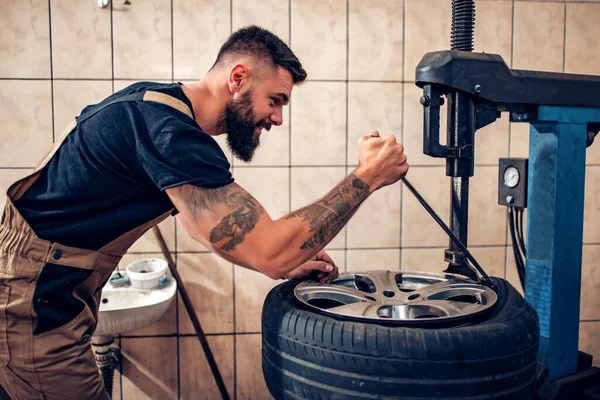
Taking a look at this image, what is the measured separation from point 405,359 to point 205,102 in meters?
0.82

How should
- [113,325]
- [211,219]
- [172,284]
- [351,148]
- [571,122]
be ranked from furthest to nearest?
[351,148] → [172,284] → [113,325] → [571,122] → [211,219]

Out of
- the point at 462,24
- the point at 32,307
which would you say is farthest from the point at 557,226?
the point at 32,307

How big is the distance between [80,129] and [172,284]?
1129 mm

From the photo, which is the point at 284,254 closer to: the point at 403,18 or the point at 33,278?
the point at 33,278

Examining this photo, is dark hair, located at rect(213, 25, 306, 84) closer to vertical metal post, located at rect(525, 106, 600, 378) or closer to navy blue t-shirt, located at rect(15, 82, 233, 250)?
navy blue t-shirt, located at rect(15, 82, 233, 250)

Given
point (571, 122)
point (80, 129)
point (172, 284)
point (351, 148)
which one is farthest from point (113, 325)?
point (571, 122)

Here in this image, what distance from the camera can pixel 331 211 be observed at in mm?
1229

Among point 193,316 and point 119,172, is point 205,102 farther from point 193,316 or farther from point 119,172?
point 193,316

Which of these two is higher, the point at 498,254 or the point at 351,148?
the point at 351,148

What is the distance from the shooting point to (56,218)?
3.91 feet

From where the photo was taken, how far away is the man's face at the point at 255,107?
1.38 m

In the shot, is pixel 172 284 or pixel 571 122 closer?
pixel 571 122

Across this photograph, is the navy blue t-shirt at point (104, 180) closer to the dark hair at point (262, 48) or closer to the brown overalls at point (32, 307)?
the brown overalls at point (32, 307)

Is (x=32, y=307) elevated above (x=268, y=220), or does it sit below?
below
